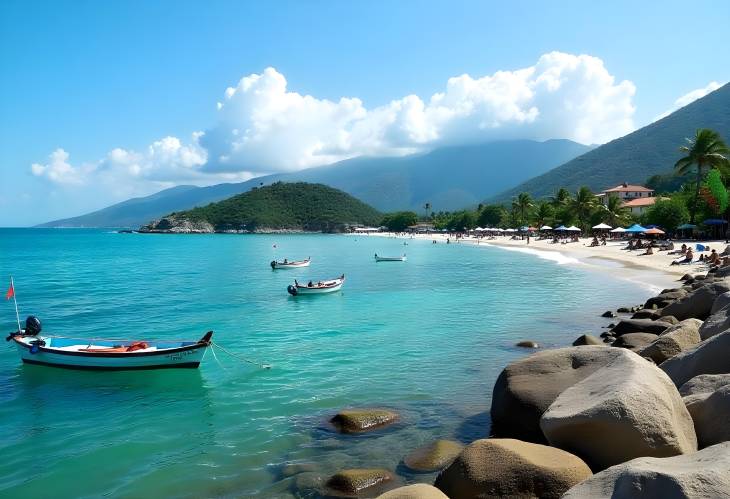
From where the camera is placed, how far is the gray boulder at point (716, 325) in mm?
12367

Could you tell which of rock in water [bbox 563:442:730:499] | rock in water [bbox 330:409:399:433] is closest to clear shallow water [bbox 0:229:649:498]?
rock in water [bbox 330:409:399:433]

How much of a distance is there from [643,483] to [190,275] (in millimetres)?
56432

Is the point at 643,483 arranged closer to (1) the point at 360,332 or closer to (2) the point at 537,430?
(2) the point at 537,430

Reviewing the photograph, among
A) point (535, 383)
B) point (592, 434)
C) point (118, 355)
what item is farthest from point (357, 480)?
point (118, 355)

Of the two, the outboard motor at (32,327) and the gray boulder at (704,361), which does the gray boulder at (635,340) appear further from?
the outboard motor at (32,327)

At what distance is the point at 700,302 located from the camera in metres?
18.8

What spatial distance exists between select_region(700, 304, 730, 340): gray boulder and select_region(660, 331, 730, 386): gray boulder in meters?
2.46

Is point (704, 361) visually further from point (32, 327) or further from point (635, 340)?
point (32, 327)

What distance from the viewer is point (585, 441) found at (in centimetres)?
739

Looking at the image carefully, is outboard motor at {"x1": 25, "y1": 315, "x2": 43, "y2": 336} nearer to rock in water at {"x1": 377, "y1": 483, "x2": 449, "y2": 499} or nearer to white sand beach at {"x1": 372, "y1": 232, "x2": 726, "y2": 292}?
rock in water at {"x1": 377, "y1": 483, "x2": 449, "y2": 499}

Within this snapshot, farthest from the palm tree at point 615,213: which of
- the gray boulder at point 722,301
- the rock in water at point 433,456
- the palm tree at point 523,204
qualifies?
the rock in water at point 433,456

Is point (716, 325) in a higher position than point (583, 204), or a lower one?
lower

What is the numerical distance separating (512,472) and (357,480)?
11.4ft

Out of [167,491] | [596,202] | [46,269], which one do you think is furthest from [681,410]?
[596,202]
